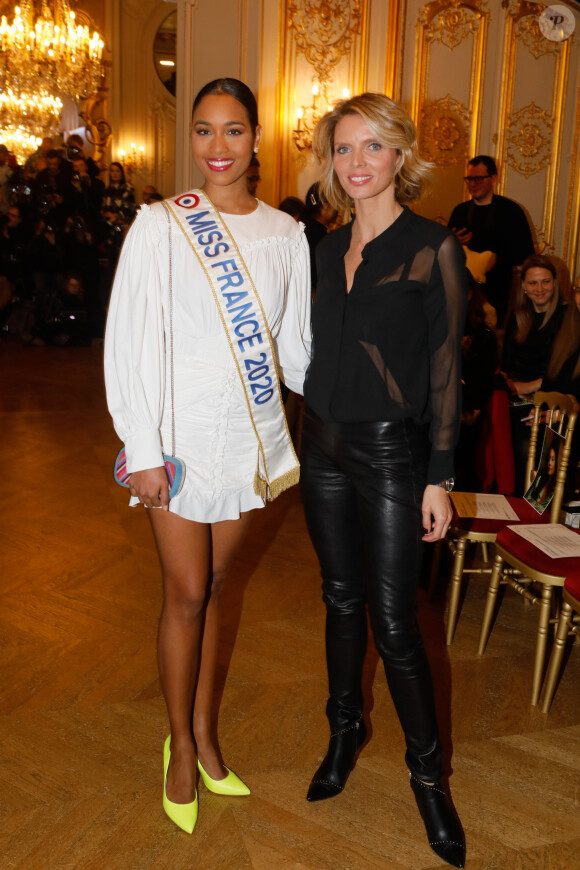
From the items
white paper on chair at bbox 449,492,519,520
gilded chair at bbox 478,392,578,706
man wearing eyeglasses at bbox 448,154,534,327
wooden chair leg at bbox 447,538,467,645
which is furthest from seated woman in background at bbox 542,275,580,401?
man wearing eyeglasses at bbox 448,154,534,327

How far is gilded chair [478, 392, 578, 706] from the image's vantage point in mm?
2252

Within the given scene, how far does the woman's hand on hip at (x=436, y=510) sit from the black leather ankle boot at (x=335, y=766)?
0.56 metres

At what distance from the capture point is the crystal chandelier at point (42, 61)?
291 inches

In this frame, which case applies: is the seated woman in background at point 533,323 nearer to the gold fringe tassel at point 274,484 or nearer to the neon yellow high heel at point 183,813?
the gold fringe tassel at point 274,484

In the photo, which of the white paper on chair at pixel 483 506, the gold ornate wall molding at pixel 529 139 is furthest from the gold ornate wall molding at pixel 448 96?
the white paper on chair at pixel 483 506

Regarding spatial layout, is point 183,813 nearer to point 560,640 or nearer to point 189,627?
point 189,627

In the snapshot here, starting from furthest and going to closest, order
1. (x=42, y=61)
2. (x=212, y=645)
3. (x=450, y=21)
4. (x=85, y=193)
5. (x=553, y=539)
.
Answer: (x=85, y=193), (x=42, y=61), (x=450, y=21), (x=553, y=539), (x=212, y=645)

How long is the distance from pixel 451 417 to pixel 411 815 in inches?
35.2

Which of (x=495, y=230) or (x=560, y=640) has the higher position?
(x=495, y=230)

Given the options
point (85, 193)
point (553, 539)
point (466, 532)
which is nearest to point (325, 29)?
point (85, 193)

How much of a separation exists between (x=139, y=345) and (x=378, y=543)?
58 cm

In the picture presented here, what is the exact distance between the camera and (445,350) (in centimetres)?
154

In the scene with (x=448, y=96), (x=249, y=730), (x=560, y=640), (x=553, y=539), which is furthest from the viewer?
(x=448, y=96)

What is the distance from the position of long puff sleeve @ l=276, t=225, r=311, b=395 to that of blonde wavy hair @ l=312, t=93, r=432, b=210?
0.11 m
